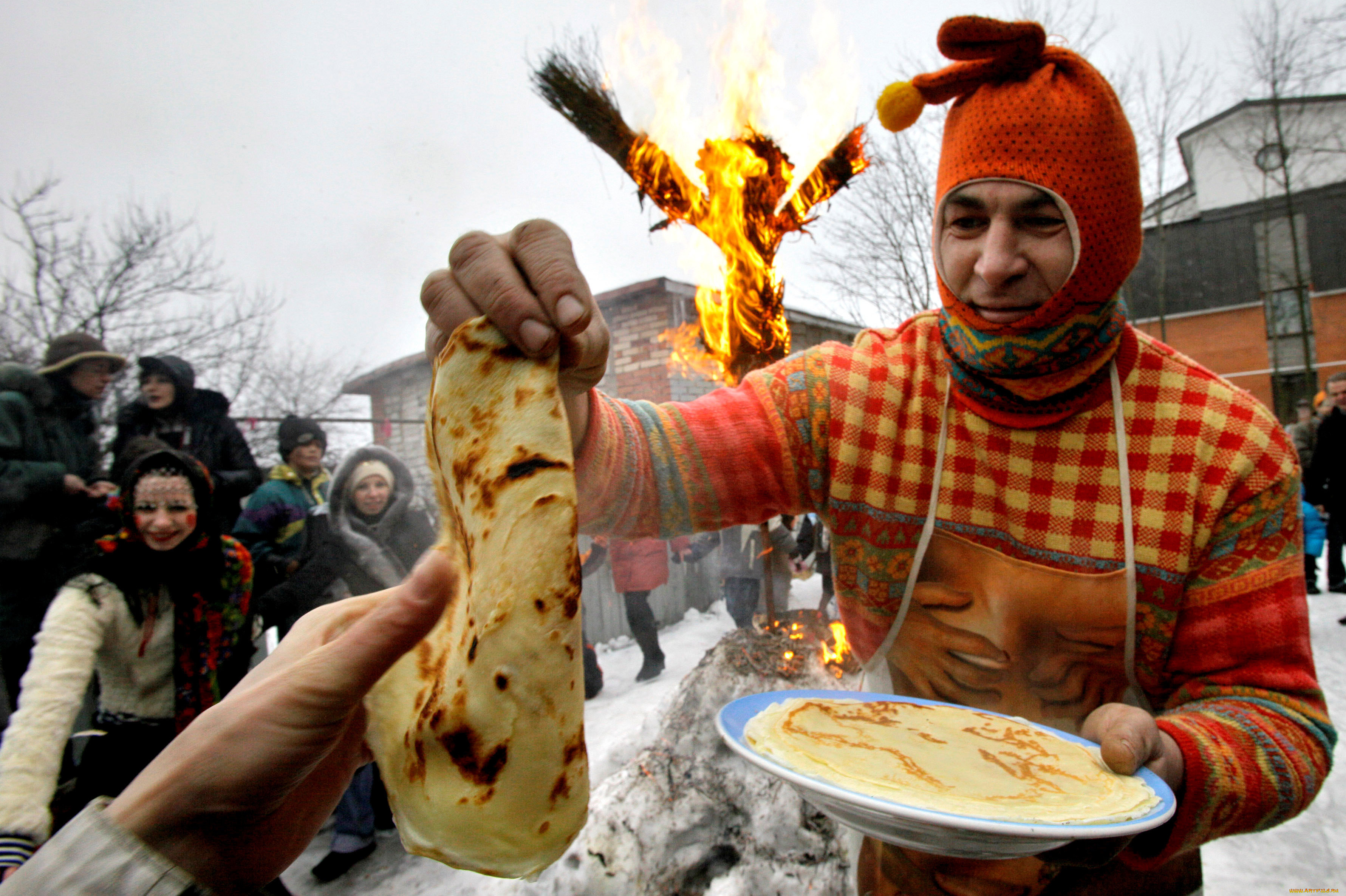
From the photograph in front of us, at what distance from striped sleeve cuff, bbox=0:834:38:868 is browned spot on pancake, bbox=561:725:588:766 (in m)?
1.99

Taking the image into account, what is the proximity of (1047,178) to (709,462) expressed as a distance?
953 millimetres

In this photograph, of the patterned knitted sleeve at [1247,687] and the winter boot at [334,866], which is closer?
the patterned knitted sleeve at [1247,687]

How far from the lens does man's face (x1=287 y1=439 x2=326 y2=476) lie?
4059 millimetres

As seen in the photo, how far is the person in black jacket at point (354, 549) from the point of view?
294cm

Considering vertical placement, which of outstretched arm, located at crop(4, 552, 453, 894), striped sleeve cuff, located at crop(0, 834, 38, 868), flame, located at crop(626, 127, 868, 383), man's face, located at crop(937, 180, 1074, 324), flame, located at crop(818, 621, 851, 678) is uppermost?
flame, located at crop(626, 127, 868, 383)

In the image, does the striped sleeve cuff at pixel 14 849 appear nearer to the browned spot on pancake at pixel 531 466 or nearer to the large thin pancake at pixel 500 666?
the large thin pancake at pixel 500 666

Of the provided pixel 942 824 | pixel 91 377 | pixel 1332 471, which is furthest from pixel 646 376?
pixel 942 824

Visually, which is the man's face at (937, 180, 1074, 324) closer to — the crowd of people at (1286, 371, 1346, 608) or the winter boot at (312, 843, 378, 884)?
the winter boot at (312, 843, 378, 884)

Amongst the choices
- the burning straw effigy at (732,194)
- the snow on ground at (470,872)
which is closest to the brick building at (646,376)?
the snow on ground at (470,872)

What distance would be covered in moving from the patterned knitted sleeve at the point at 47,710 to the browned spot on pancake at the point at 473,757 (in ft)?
6.27

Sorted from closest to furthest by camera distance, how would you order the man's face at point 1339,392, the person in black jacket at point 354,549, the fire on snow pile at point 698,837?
the fire on snow pile at point 698,837 → the person in black jacket at point 354,549 → the man's face at point 1339,392

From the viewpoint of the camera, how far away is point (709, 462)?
1.52 metres

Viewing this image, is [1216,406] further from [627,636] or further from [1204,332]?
[1204,332]

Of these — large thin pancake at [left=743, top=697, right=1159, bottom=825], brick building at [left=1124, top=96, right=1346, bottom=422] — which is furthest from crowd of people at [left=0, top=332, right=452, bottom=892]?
brick building at [left=1124, top=96, right=1346, bottom=422]
